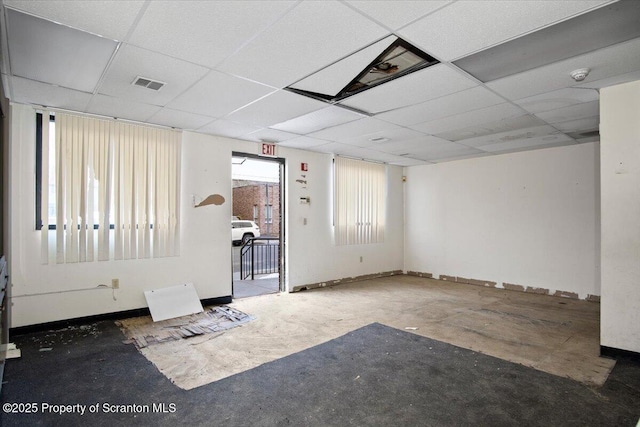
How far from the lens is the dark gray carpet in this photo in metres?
2.18

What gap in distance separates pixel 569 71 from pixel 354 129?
240cm

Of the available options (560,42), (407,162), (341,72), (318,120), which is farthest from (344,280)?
(560,42)

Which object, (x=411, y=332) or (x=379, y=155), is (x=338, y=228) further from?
(x=411, y=332)

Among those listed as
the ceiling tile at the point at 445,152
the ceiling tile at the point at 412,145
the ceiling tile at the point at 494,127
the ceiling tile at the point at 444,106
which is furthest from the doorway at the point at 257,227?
the ceiling tile at the point at 494,127

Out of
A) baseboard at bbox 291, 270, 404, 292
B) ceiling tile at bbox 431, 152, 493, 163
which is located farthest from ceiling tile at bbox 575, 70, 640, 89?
baseboard at bbox 291, 270, 404, 292

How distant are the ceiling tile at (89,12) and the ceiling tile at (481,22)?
1726mm

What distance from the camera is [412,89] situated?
316cm

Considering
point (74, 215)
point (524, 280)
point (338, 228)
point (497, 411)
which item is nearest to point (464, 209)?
Answer: point (524, 280)

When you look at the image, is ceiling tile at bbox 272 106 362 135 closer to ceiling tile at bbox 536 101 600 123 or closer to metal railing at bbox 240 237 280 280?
ceiling tile at bbox 536 101 600 123

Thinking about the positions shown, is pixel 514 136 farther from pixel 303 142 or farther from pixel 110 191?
pixel 110 191

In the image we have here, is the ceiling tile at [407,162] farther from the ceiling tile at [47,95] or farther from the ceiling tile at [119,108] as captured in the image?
the ceiling tile at [47,95]

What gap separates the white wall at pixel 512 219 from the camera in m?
5.35

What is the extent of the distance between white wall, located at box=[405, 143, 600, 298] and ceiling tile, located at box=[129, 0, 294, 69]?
5.55m

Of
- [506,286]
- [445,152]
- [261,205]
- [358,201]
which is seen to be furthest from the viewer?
[261,205]
